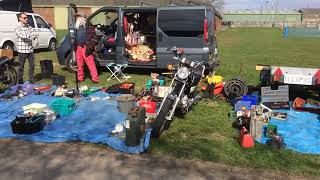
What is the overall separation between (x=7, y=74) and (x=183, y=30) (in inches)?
191

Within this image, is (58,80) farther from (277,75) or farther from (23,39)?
(277,75)

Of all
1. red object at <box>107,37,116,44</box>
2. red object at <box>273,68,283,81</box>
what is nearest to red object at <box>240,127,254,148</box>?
red object at <box>273,68,283,81</box>

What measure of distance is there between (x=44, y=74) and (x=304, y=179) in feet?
27.5

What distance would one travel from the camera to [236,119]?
7133 mm

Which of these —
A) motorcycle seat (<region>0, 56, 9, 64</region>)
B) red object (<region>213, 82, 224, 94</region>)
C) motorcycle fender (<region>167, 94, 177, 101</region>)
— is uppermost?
motorcycle seat (<region>0, 56, 9, 64</region>)

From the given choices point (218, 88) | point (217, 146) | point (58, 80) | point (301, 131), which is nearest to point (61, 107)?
point (58, 80)

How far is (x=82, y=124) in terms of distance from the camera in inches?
280

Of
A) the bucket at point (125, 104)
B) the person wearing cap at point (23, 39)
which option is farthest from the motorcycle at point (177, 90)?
the person wearing cap at point (23, 39)

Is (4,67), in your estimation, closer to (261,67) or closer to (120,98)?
(120,98)

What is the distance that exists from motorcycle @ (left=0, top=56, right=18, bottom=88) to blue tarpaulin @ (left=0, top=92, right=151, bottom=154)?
157cm

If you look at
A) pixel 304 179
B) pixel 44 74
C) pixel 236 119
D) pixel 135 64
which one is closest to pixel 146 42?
pixel 135 64

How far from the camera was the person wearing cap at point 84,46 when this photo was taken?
1066 cm

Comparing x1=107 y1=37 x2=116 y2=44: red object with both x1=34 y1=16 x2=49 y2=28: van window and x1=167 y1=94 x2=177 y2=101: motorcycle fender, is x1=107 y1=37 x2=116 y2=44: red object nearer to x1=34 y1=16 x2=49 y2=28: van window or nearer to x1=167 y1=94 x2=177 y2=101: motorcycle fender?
x1=167 y1=94 x2=177 y2=101: motorcycle fender

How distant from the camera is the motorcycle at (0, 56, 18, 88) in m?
10.1
